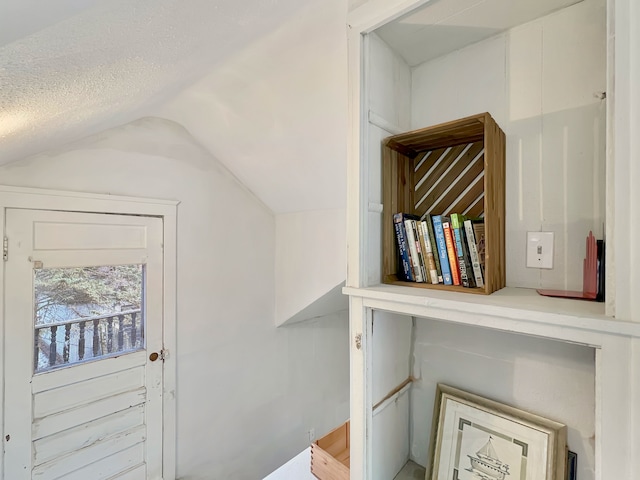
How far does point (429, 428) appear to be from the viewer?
1.11 m

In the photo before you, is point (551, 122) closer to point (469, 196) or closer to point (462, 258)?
point (469, 196)

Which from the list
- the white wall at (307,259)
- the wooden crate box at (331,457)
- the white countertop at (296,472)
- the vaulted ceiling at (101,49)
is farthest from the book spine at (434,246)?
the white countertop at (296,472)

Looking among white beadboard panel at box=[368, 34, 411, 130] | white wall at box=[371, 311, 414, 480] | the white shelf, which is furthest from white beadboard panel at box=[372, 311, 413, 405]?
white beadboard panel at box=[368, 34, 411, 130]

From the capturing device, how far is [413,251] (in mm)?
983

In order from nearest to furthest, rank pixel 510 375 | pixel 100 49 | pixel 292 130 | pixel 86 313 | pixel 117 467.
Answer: pixel 100 49, pixel 510 375, pixel 292 130, pixel 86 313, pixel 117 467

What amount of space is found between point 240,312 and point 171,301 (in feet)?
1.83

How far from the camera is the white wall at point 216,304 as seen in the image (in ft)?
6.44

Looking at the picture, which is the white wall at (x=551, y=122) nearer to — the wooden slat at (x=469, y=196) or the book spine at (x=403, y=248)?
the wooden slat at (x=469, y=196)

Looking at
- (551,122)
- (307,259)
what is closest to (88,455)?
(307,259)

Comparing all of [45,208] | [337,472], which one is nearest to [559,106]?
[337,472]

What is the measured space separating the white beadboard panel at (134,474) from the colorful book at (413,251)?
229 cm

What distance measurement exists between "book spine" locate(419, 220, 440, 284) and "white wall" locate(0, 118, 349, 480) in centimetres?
181

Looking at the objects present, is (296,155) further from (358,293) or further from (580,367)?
(580,367)

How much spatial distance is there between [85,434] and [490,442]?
220cm
